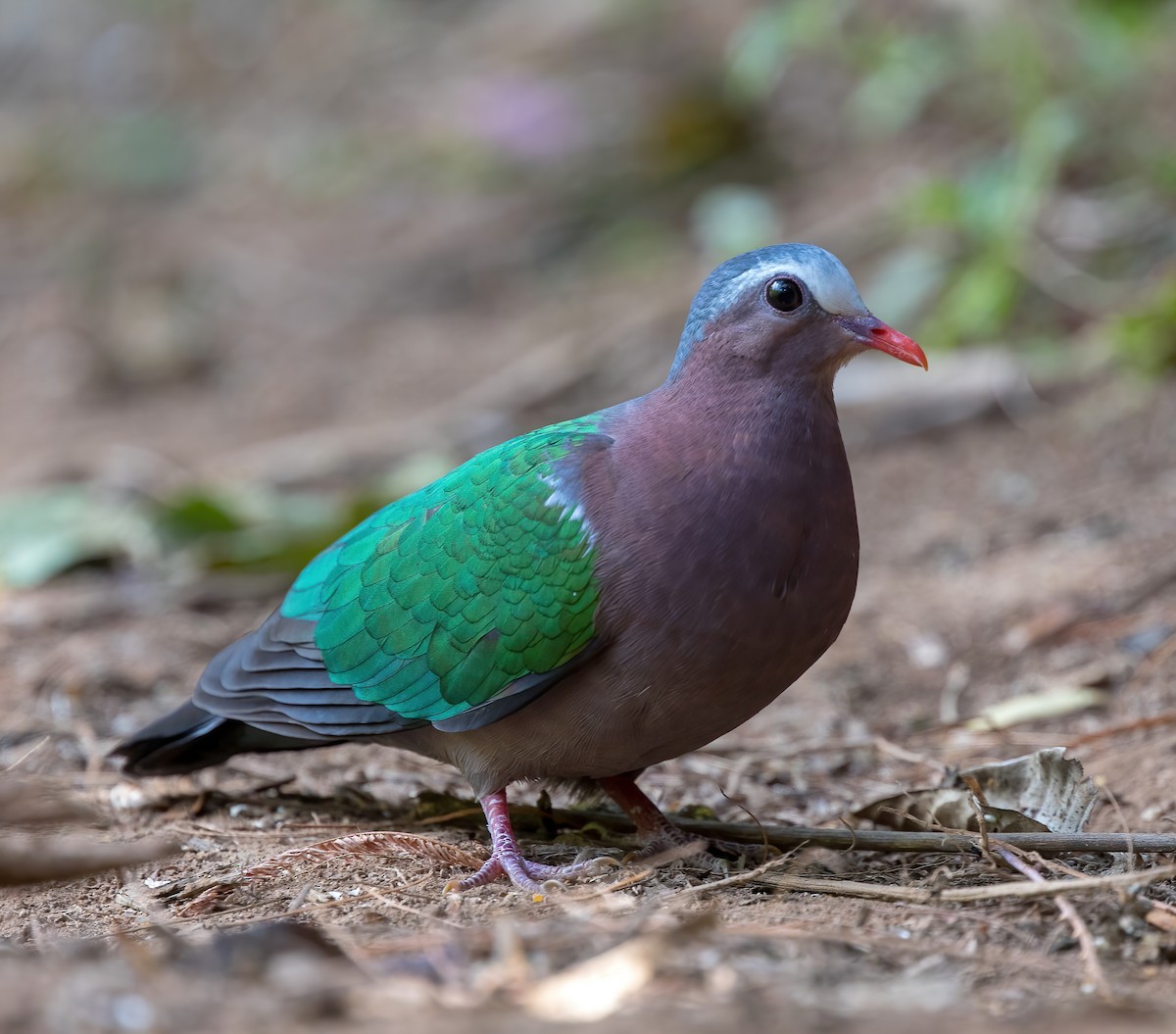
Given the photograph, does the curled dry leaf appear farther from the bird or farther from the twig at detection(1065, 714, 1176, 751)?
the twig at detection(1065, 714, 1176, 751)

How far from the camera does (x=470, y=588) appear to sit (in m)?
3.21

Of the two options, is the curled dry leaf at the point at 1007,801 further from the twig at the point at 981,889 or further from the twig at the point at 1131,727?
the twig at the point at 1131,727

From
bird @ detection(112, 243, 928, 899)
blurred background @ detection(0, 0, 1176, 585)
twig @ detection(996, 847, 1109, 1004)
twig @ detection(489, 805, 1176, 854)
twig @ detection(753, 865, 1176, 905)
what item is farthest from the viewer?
blurred background @ detection(0, 0, 1176, 585)

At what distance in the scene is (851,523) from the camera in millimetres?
3092

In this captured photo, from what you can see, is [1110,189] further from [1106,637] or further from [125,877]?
[125,877]

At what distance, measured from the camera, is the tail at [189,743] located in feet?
12.0

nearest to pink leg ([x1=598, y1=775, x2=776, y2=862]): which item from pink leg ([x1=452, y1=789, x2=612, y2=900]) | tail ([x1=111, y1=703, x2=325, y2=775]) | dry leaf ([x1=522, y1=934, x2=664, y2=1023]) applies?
pink leg ([x1=452, y1=789, x2=612, y2=900])

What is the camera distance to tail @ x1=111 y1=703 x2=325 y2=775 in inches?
144

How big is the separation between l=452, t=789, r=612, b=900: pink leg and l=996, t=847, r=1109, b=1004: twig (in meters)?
0.83

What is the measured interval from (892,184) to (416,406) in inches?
121

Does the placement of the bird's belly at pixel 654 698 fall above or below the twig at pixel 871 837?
above

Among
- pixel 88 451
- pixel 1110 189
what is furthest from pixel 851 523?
pixel 88 451

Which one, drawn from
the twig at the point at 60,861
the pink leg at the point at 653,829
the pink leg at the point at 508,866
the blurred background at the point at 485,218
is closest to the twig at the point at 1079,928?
the pink leg at the point at 653,829

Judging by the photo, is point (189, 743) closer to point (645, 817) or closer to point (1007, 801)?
point (645, 817)
